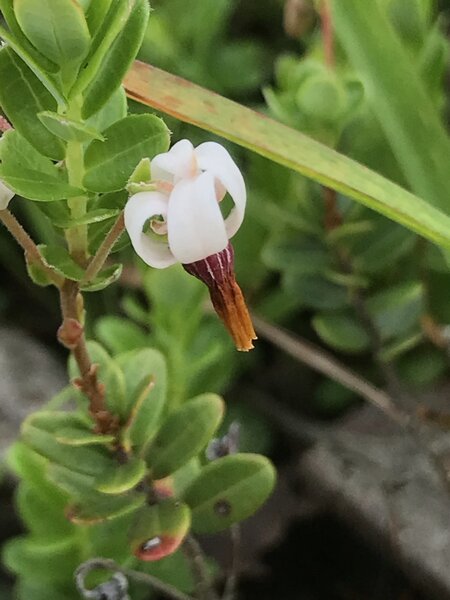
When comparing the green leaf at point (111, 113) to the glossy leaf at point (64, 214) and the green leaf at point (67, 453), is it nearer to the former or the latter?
the glossy leaf at point (64, 214)

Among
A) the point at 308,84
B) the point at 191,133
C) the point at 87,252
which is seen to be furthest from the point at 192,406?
the point at 191,133

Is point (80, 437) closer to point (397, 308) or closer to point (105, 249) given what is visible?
point (105, 249)

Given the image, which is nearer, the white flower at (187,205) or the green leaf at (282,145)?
the white flower at (187,205)

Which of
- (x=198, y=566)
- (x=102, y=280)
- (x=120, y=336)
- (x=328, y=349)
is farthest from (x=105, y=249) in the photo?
(x=328, y=349)

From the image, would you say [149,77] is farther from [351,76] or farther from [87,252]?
[351,76]

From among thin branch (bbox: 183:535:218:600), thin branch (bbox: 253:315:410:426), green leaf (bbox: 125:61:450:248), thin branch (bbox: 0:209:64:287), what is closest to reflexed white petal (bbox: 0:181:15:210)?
thin branch (bbox: 0:209:64:287)

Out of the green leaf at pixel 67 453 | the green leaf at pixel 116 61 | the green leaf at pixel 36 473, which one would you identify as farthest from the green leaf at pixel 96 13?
the green leaf at pixel 36 473

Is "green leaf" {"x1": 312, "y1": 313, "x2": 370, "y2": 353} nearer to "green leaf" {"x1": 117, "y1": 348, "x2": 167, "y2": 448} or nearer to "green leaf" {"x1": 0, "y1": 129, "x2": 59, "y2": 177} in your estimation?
"green leaf" {"x1": 117, "y1": 348, "x2": 167, "y2": 448}

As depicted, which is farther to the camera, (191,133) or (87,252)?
(191,133)
